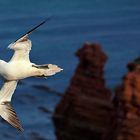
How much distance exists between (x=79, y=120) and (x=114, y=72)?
1323cm

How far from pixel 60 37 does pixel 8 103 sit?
27.8 metres

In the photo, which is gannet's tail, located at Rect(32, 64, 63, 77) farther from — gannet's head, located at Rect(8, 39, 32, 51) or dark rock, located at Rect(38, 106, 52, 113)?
dark rock, located at Rect(38, 106, 52, 113)

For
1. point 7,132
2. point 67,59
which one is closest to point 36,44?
point 67,59

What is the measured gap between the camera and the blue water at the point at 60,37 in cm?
2727

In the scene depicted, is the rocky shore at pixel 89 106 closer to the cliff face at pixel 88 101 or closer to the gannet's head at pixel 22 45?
the cliff face at pixel 88 101

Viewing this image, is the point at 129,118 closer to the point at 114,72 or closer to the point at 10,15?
the point at 114,72

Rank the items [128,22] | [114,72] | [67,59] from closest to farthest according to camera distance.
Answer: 1. [114,72]
2. [67,59]
3. [128,22]

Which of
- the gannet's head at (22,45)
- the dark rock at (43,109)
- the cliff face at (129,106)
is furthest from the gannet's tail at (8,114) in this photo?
the dark rock at (43,109)

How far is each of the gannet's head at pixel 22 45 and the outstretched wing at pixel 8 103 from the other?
60 centimetres

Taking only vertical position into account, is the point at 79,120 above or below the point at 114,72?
above

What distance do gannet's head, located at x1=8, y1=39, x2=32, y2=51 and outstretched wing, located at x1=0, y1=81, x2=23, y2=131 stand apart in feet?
1.97

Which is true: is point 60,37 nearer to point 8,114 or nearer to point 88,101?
point 88,101

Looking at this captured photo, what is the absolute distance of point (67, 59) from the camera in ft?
114

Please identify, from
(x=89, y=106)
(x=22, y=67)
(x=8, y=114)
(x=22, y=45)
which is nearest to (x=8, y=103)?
(x=8, y=114)
